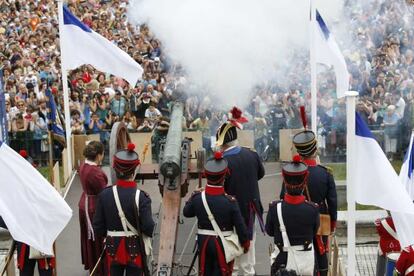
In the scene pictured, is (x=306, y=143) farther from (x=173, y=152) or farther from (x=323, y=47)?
(x=323, y=47)

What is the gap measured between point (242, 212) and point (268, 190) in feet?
10.8

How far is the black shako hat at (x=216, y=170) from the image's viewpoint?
8.88 metres

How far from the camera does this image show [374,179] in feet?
26.2

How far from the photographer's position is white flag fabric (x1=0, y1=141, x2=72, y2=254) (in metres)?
8.10

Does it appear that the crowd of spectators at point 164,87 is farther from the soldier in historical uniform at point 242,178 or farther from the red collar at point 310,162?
the red collar at point 310,162

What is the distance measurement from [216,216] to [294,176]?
85cm

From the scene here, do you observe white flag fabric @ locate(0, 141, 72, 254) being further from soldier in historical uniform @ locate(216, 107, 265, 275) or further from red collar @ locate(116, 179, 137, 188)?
soldier in historical uniform @ locate(216, 107, 265, 275)

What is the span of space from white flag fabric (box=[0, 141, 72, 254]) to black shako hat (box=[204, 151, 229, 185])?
4.47 ft

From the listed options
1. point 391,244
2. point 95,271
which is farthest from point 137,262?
point 391,244

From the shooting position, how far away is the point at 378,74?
61.1ft

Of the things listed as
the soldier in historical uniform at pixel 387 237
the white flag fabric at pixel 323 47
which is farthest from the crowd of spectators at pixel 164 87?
the soldier in historical uniform at pixel 387 237

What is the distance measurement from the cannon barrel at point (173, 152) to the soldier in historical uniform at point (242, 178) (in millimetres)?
486

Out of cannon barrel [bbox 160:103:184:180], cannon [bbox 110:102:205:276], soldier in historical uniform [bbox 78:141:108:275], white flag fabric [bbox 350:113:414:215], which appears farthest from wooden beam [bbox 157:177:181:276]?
white flag fabric [bbox 350:113:414:215]

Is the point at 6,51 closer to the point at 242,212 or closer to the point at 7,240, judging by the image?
the point at 7,240
